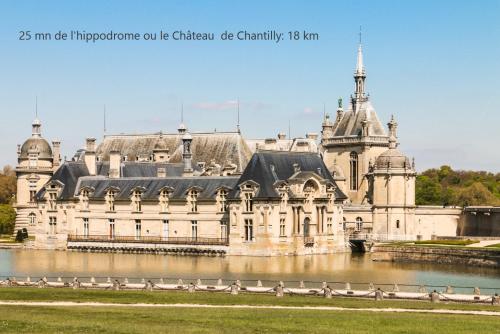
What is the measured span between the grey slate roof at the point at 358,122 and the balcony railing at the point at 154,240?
22.5 metres

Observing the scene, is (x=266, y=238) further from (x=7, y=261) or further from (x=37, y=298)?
(x=37, y=298)

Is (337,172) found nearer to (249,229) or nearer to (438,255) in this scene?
(249,229)

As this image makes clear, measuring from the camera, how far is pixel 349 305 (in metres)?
37.8

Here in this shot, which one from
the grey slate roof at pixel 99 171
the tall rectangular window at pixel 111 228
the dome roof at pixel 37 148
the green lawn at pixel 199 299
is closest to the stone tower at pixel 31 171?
the dome roof at pixel 37 148

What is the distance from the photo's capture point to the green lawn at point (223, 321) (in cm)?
2955

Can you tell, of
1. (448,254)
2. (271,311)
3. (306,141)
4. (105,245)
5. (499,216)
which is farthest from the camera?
(306,141)

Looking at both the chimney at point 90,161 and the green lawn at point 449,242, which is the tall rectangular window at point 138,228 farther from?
the green lawn at point 449,242

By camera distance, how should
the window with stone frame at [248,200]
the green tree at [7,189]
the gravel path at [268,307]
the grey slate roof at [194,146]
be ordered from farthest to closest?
the green tree at [7,189], the grey slate roof at [194,146], the window with stone frame at [248,200], the gravel path at [268,307]

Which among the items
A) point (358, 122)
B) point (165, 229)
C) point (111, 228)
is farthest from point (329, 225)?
point (358, 122)

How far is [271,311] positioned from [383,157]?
50.0 meters

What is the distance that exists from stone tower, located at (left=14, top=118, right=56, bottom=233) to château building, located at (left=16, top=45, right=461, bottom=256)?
0.31 ft

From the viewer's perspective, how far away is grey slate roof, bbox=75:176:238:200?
75.8 metres

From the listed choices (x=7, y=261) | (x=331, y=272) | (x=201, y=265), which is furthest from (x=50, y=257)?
(x=331, y=272)

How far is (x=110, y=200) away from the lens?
8012cm
